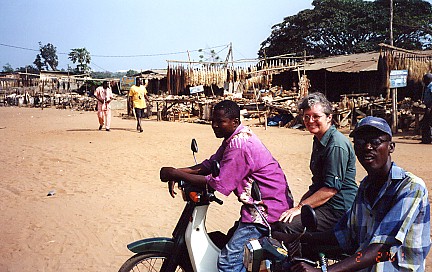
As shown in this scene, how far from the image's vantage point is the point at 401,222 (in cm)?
188

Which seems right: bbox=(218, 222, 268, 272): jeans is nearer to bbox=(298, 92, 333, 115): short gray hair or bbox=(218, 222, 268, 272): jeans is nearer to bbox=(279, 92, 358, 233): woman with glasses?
bbox=(279, 92, 358, 233): woman with glasses

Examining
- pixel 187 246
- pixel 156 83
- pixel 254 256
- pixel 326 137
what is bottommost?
pixel 187 246

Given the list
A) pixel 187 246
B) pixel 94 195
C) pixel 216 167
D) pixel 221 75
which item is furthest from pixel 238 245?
pixel 221 75

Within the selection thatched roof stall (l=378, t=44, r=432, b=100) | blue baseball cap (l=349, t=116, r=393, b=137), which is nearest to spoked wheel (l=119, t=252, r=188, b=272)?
blue baseball cap (l=349, t=116, r=393, b=137)

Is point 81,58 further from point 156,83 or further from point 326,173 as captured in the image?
point 326,173

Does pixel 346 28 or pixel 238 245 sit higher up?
pixel 346 28

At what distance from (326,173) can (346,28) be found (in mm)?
35482

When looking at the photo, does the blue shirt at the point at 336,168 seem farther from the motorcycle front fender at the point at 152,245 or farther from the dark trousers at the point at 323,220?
the motorcycle front fender at the point at 152,245

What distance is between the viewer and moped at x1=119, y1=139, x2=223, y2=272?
2879 millimetres

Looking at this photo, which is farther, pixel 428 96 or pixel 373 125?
pixel 428 96

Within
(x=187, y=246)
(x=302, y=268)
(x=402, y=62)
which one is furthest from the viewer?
(x=402, y=62)

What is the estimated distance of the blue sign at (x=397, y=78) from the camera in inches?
523

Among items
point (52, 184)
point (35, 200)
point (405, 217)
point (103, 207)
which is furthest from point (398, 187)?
point (52, 184)

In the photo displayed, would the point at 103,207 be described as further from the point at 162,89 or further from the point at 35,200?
the point at 162,89
